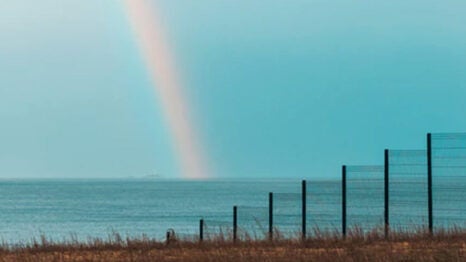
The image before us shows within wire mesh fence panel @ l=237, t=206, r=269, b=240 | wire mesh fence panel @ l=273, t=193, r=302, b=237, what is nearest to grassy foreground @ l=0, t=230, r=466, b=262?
wire mesh fence panel @ l=237, t=206, r=269, b=240

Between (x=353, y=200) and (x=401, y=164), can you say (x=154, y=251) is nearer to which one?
(x=401, y=164)

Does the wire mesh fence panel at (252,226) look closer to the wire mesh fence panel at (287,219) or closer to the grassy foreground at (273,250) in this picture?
the wire mesh fence panel at (287,219)

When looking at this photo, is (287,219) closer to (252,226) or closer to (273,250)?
(252,226)

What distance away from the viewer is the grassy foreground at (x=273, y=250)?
19172 millimetres

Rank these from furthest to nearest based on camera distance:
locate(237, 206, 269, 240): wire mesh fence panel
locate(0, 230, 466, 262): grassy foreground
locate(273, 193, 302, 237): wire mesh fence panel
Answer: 1. locate(273, 193, 302, 237): wire mesh fence panel
2. locate(237, 206, 269, 240): wire mesh fence panel
3. locate(0, 230, 466, 262): grassy foreground

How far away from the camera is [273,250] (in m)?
21.8

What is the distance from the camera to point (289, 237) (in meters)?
24.8

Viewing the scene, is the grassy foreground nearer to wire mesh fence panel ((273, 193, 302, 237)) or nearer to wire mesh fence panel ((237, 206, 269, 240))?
wire mesh fence panel ((237, 206, 269, 240))

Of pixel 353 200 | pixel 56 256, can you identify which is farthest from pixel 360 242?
pixel 353 200

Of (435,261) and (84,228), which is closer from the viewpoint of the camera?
(435,261)

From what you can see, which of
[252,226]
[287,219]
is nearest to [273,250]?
[252,226]

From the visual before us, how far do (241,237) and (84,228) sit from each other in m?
45.8

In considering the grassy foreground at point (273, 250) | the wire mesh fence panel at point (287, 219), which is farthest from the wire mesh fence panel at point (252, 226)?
the grassy foreground at point (273, 250)

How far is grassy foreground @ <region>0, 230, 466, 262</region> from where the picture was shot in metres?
19.2
